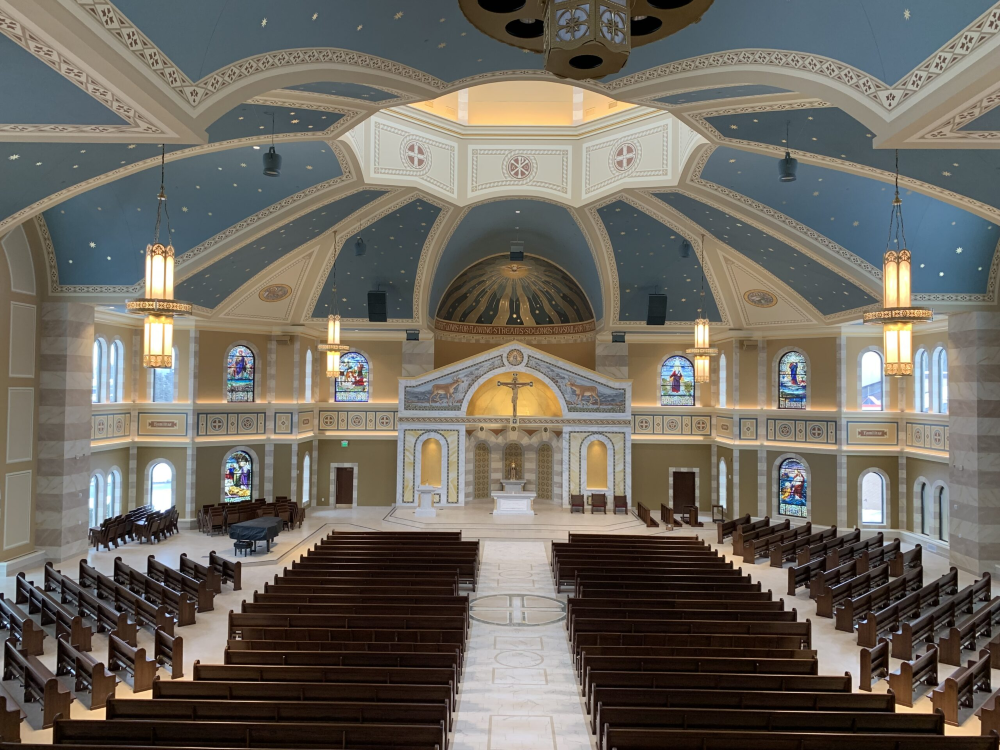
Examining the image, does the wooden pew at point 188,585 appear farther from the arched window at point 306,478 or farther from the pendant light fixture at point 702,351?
the pendant light fixture at point 702,351

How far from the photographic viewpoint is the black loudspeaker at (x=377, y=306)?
25.9m

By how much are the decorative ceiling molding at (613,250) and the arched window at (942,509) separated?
8.88 metres

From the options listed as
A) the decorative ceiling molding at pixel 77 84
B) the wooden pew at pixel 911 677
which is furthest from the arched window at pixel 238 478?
the wooden pew at pixel 911 677

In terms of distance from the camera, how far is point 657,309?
25.8 meters

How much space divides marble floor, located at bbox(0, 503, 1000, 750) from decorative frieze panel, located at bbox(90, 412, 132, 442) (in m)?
3.51

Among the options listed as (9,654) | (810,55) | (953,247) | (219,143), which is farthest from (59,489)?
(953,247)

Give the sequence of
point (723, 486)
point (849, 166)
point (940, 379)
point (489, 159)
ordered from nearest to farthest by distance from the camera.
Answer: point (849, 166) < point (940, 379) < point (489, 159) < point (723, 486)

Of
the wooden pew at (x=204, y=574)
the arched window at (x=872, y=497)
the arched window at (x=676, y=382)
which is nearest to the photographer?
the wooden pew at (x=204, y=574)

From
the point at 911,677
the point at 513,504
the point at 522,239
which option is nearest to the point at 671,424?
the point at 513,504

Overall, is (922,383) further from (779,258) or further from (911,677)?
(911,677)

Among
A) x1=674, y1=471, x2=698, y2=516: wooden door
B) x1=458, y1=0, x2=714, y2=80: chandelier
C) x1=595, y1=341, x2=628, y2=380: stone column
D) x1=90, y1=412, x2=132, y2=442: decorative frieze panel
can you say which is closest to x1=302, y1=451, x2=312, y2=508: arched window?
x1=90, y1=412, x2=132, y2=442: decorative frieze panel

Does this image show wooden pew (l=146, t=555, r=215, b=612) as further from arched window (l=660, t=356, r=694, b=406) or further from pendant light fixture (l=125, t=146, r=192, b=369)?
arched window (l=660, t=356, r=694, b=406)

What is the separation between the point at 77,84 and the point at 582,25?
5208mm

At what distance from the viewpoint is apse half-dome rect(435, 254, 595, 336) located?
30328mm
